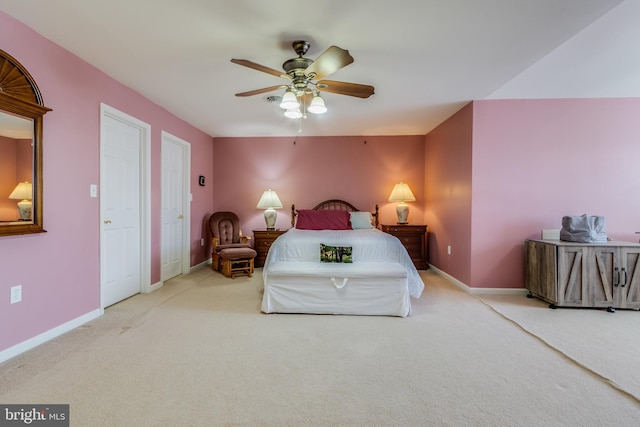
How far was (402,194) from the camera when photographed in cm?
525

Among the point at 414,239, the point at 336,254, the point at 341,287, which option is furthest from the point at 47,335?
the point at 414,239

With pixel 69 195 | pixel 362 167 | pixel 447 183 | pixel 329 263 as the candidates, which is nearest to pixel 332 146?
pixel 362 167

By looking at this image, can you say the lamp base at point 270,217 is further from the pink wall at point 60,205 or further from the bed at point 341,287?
the pink wall at point 60,205

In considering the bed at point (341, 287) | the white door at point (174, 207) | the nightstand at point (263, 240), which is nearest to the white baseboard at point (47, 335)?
the white door at point (174, 207)

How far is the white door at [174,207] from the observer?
4.31 meters

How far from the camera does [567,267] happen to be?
3197 mm

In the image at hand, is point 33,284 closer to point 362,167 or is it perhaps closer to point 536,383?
point 536,383

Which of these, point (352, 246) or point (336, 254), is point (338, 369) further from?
point (352, 246)

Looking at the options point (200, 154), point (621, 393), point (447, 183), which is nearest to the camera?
point (621, 393)

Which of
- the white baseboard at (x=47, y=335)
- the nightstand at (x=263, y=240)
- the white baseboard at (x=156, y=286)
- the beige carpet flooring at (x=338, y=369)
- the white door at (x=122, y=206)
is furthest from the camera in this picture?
the nightstand at (x=263, y=240)

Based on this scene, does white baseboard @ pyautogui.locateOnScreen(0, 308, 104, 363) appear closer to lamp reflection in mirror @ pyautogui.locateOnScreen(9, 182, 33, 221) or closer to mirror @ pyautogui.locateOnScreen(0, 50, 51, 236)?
mirror @ pyautogui.locateOnScreen(0, 50, 51, 236)

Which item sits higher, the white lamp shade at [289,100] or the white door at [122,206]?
the white lamp shade at [289,100]

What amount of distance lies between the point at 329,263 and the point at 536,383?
6.63ft

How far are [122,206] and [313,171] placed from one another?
10.7 feet
